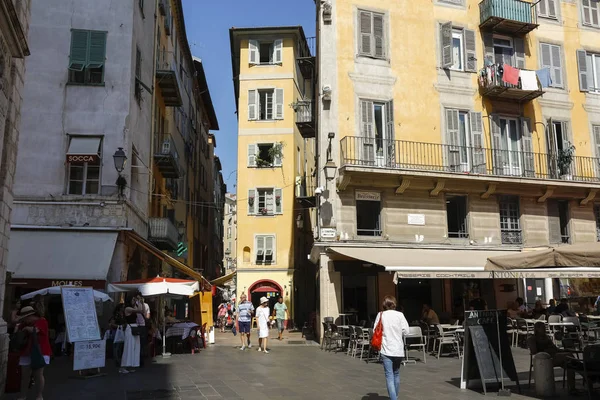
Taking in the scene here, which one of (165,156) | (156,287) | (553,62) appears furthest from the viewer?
(165,156)

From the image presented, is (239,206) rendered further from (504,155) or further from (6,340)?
(6,340)

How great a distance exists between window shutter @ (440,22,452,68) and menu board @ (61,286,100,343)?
15122mm

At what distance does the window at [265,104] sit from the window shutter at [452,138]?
12.4 m

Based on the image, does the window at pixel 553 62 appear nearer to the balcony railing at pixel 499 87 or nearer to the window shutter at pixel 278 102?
the balcony railing at pixel 499 87

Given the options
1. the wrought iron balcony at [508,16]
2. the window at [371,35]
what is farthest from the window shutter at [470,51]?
the window at [371,35]

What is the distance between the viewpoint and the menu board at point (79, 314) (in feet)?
35.3

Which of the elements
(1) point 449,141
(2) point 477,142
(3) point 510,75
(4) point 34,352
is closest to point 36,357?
(4) point 34,352

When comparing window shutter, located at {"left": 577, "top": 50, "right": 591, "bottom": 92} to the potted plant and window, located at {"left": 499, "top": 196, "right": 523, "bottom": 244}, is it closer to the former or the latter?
the potted plant

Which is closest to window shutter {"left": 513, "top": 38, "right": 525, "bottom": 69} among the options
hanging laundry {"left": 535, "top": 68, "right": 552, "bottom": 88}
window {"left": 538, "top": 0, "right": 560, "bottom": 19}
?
hanging laundry {"left": 535, "top": 68, "right": 552, "bottom": 88}

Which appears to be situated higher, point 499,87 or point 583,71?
point 583,71

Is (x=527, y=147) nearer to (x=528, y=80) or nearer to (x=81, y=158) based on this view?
(x=528, y=80)

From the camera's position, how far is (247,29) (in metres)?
31.6

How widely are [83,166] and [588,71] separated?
63.2 feet

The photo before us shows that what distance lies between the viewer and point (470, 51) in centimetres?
2117
